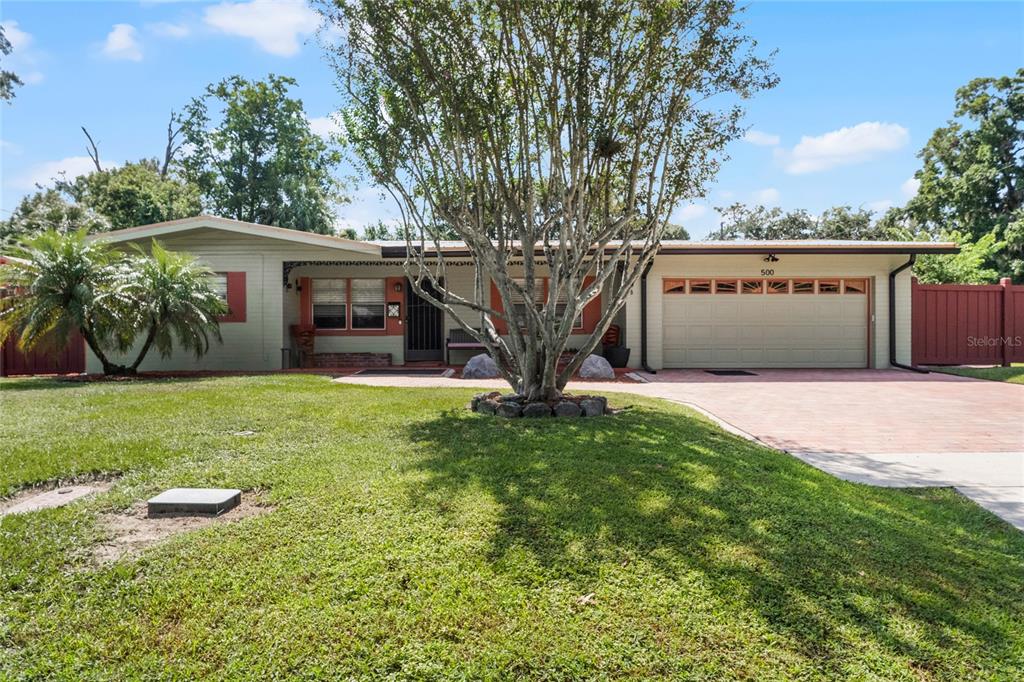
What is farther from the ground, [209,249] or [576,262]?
[209,249]

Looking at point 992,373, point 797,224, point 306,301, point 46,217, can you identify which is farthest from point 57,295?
point 797,224

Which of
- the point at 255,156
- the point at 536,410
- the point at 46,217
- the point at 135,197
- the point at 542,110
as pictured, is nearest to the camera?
the point at 536,410

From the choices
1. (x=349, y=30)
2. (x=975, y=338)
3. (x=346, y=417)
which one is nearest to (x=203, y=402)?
(x=346, y=417)

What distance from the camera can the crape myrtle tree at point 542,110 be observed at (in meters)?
5.96

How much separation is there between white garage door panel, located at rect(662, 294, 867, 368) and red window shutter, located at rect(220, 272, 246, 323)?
9.47 metres

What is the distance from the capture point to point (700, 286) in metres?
13.7

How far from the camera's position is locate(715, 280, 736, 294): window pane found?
44.9 ft

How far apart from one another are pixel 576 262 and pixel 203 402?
189 inches

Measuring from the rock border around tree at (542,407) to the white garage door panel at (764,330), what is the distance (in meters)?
7.66

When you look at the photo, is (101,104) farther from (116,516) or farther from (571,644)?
(571,644)

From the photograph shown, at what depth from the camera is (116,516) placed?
323 cm

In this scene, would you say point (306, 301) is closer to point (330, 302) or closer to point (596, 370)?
point (330, 302)

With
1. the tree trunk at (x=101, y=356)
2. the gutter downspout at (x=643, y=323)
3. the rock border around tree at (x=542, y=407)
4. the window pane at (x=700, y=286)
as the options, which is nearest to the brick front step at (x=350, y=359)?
the tree trunk at (x=101, y=356)

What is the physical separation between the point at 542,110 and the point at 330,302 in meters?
9.71
